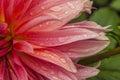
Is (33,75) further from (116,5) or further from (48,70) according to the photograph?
(116,5)

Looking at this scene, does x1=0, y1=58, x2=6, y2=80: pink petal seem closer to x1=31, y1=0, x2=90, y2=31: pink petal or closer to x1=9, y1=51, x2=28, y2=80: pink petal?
x1=9, y1=51, x2=28, y2=80: pink petal

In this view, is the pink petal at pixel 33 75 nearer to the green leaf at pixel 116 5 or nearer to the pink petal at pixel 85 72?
the pink petal at pixel 85 72

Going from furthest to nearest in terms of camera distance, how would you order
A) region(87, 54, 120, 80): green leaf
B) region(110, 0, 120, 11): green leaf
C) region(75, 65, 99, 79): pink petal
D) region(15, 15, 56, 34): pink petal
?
region(110, 0, 120, 11): green leaf
region(87, 54, 120, 80): green leaf
region(75, 65, 99, 79): pink petal
region(15, 15, 56, 34): pink petal

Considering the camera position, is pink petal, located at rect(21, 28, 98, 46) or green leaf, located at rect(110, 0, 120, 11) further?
green leaf, located at rect(110, 0, 120, 11)

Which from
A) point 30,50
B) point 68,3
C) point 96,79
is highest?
point 68,3

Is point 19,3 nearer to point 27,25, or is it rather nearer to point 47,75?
point 27,25

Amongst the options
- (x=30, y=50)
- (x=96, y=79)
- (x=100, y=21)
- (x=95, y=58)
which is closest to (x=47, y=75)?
(x=30, y=50)

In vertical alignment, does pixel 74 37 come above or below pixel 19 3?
below

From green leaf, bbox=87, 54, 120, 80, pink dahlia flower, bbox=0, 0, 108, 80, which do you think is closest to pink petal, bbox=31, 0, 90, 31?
pink dahlia flower, bbox=0, 0, 108, 80
